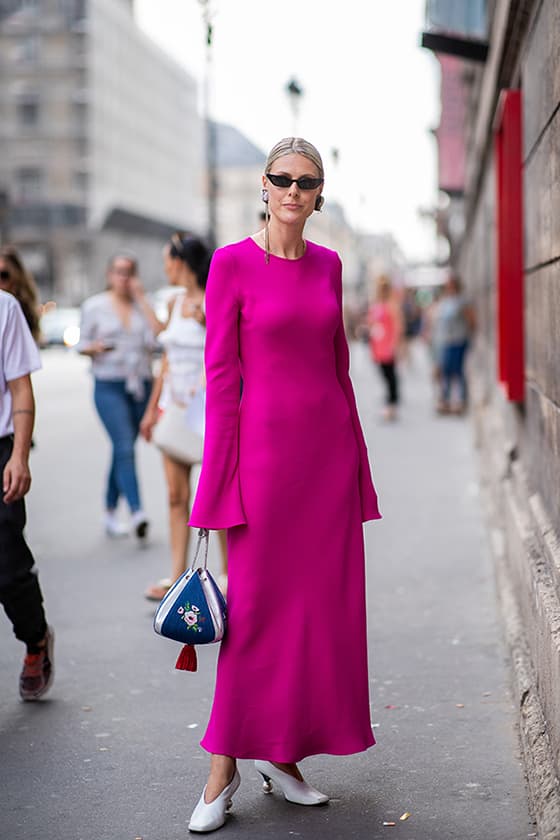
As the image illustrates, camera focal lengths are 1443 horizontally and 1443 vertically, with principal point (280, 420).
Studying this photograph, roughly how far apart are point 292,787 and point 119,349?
5570mm

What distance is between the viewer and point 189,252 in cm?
739

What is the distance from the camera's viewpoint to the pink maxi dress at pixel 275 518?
4234 mm

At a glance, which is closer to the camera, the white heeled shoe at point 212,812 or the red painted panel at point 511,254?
the white heeled shoe at point 212,812

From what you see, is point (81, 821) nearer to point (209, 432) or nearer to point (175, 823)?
point (175, 823)

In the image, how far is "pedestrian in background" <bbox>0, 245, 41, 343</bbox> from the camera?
6.72 m

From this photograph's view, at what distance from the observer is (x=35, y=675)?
575 centimetres

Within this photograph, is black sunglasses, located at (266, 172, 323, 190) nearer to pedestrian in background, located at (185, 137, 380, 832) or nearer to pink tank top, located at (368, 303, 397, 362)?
pedestrian in background, located at (185, 137, 380, 832)

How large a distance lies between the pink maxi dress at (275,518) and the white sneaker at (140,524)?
16.8 ft

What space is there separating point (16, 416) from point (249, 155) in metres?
82.5

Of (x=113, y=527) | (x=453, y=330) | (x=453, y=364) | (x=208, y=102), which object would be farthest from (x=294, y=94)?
(x=113, y=527)

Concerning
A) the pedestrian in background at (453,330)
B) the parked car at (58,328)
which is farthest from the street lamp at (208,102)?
the parked car at (58,328)

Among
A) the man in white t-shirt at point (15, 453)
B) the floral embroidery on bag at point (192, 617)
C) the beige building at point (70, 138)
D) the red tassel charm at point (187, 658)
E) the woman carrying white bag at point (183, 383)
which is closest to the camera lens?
the floral embroidery on bag at point (192, 617)

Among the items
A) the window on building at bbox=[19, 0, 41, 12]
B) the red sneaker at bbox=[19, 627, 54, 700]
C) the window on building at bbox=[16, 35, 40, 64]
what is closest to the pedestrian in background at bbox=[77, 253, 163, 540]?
the red sneaker at bbox=[19, 627, 54, 700]

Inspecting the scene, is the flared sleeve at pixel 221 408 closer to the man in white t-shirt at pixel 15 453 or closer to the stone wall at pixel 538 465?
the stone wall at pixel 538 465
